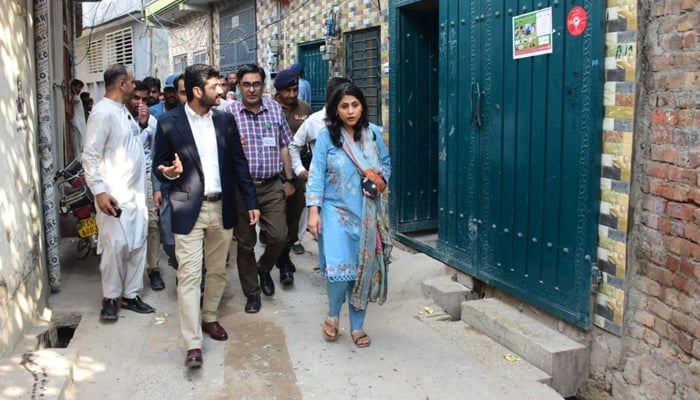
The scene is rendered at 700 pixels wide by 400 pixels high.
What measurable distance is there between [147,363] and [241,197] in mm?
1347

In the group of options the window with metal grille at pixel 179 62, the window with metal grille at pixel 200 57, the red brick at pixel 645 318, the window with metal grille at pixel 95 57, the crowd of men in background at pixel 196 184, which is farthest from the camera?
the window with metal grille at pixel 95 57

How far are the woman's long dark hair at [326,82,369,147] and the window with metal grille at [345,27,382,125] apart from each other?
295 centimetres

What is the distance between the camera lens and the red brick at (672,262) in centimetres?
324

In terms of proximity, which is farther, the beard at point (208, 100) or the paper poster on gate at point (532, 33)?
the beard at point (208, 100)

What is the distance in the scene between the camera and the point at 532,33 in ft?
13.2

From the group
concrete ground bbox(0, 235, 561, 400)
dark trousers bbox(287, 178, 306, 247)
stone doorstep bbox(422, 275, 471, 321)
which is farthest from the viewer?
dark trousers bbox(287, 178, 306, 247)

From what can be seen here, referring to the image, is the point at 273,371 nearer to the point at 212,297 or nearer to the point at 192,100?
the point at 212,297

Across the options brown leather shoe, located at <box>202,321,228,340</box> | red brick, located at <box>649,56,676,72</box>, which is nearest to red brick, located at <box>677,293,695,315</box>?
red brick, located at <box>649,56,676,72</box>

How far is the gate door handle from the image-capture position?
461 centimetres

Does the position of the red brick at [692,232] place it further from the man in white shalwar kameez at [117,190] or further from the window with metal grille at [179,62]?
the window with metal grille at [179,62]

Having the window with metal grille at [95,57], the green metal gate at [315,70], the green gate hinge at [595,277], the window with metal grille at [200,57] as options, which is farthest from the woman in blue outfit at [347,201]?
the window with metal grille at [95,57]

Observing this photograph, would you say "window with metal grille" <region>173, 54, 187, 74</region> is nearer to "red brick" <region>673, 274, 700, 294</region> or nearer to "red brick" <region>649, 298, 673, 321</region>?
"red brick" <region>649, 298, 673, 321</region>

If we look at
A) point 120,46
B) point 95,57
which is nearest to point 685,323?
point 120,46

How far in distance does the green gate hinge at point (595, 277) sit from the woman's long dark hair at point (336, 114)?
1.61m
